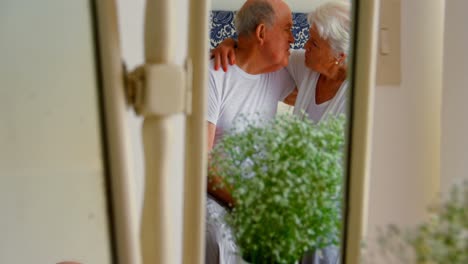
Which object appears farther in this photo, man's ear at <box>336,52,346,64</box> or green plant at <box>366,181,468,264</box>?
man's ear at <box>336,52,346,64</box>

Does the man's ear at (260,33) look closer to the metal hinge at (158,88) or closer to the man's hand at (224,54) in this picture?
the man's hand at (224,54)

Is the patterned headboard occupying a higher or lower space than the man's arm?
higher

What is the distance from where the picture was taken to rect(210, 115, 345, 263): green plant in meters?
0.58

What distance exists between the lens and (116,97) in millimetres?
428

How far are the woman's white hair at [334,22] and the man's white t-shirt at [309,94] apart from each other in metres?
0.04

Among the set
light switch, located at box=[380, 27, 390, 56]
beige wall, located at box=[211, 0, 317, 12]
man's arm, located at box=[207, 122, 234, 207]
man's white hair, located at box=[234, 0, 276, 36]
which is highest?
beige wall, located at box=[211, 0, 317, 12]

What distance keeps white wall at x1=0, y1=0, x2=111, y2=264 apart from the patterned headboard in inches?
7.4

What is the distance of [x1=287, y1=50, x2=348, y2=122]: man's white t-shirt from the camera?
1.98ft

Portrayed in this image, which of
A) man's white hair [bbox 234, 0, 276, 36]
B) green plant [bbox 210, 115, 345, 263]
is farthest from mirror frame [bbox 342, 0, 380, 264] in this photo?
man's white hair [bbox 234, 0, 276, 36]

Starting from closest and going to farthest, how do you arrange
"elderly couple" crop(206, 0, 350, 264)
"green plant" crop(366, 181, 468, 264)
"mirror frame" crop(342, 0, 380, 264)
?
"green plant" crop(366, 181, 468, 264) → "mirror frame" crop(342, 0, 380, 264) → "elderly couple" crop(206, 0, 350, 264)

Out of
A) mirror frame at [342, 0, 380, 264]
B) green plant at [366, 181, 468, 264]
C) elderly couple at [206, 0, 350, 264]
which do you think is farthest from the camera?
elderly couple at [206, 0, 350, 264]

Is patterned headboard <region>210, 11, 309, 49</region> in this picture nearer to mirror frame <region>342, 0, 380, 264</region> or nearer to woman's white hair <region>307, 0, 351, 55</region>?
woman's white hair <region>307, 0, 351, 55</region>

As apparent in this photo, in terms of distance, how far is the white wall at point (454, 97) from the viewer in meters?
0.66

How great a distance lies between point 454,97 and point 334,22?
19 cm
